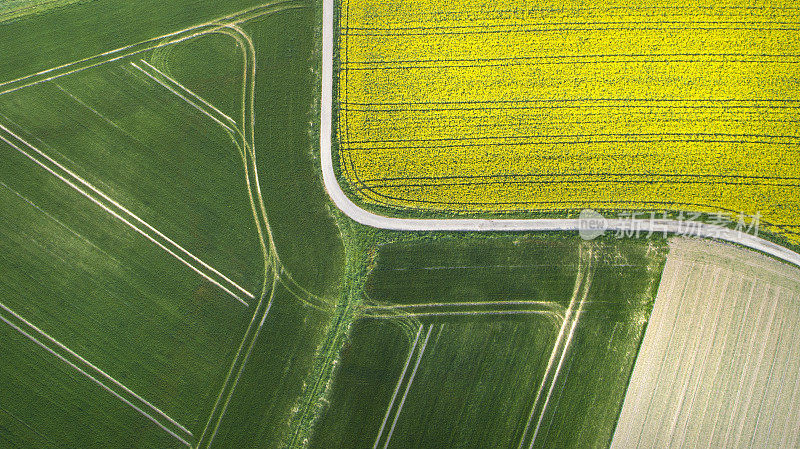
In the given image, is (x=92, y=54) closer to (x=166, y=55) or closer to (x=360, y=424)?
(x=166, y=55)

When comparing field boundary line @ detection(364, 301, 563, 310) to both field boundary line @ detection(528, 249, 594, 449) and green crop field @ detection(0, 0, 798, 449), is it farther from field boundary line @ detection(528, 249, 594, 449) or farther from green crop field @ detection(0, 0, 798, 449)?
field boundary line @ detection(528, 249, 594, 449)

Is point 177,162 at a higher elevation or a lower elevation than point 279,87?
lower

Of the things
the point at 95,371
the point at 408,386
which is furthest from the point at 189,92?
the point at 408,386

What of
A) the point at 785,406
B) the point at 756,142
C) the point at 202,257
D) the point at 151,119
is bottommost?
the point at 202,257

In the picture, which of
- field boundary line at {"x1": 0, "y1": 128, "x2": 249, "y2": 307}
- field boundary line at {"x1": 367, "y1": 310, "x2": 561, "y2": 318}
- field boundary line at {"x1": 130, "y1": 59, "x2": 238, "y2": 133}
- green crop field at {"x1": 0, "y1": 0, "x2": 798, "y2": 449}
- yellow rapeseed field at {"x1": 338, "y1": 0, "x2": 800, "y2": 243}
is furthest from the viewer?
field boundary line at {"x1": 130, "y1": 59, "x2": 238, "y2": 133}

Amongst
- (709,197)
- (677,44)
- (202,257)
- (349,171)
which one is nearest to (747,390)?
(709,197)

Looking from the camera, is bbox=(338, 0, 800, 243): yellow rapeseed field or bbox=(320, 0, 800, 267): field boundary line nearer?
bbox=(320, 0, 800, 267): field boundary line

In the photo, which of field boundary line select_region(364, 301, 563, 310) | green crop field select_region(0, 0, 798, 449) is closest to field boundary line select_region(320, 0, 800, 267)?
green crop field select_region(0, 0, 798, 449)

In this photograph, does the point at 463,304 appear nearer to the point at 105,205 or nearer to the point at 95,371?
the point at 95,371
